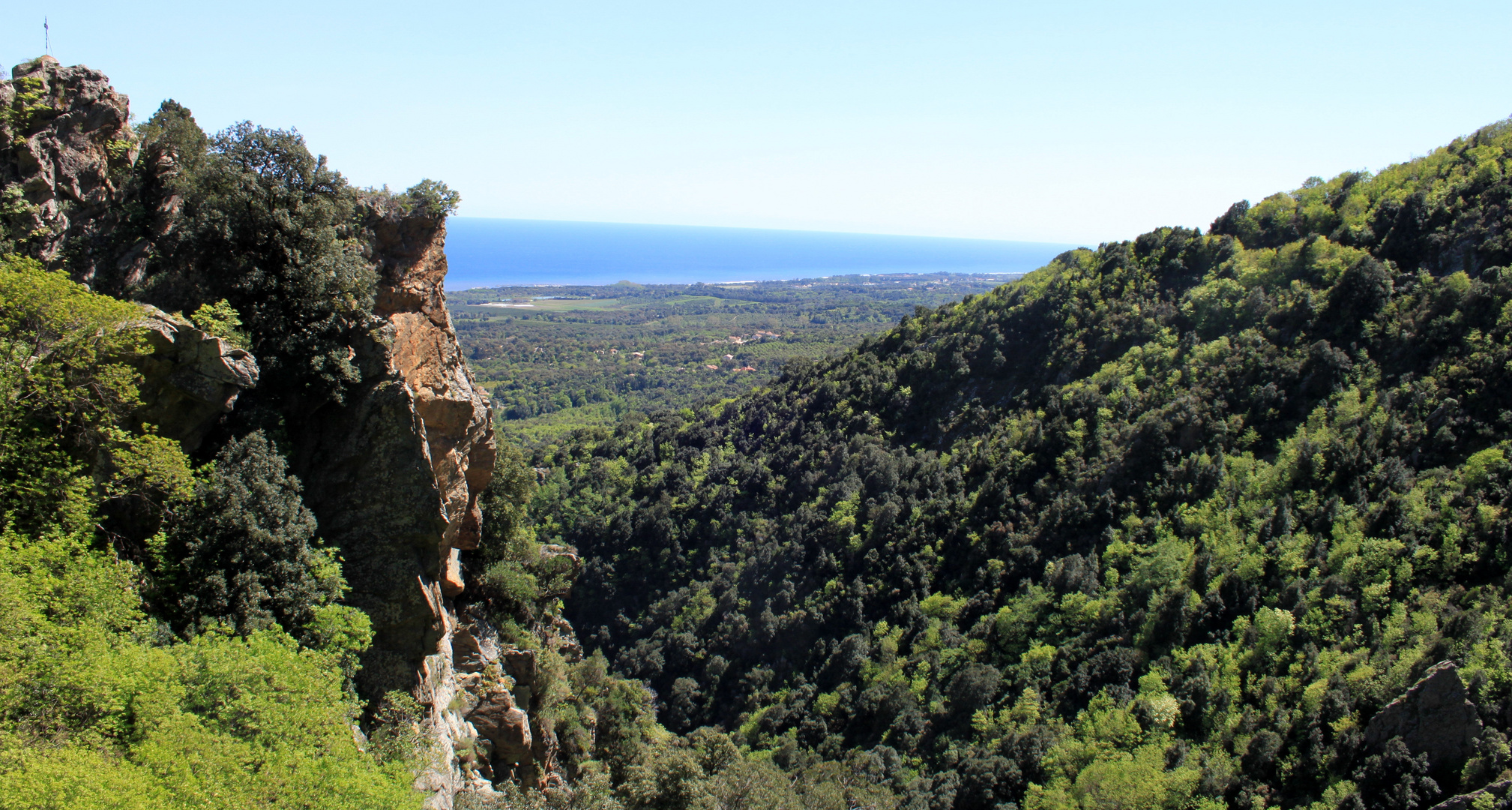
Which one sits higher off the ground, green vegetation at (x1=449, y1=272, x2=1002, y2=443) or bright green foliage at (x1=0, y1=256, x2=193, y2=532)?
bright green foliage at (x1=0, y1=256, x2=193, y2=532)

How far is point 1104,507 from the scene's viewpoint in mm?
43281

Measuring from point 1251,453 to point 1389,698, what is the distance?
16698 mm

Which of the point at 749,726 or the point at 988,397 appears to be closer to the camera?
the point at 749,726

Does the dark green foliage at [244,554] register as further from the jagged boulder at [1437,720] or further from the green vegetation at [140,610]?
the jagged boulder at [1437,720]

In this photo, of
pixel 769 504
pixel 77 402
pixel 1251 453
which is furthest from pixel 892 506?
pixel 77 402

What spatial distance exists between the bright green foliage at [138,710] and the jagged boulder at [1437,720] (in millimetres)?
31743

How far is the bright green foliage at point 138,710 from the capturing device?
9.01m

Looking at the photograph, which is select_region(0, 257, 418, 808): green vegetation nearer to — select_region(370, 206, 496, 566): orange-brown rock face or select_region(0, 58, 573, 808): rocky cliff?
select_region(0, 58, 573, 808): rocky cliff

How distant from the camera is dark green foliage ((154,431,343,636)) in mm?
13484

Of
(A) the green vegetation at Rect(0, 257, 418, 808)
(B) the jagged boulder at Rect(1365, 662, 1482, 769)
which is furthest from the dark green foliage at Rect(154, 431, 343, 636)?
(B) the jagged boulder at Rect(1365, 662, 1482, 769)

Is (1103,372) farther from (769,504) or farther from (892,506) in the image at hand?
(769,504)

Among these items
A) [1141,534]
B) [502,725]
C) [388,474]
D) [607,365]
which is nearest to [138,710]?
[388,474]

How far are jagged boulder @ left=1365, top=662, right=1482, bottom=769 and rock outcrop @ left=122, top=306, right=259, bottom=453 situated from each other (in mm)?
36557

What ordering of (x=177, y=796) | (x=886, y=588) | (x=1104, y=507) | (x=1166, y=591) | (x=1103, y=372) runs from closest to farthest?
1. (x=177, y=796)
2. (x=1166, y=591)
3. (x=1104, y=507)
4. (x=886, y=588)
5. (x=1103, y=372)
